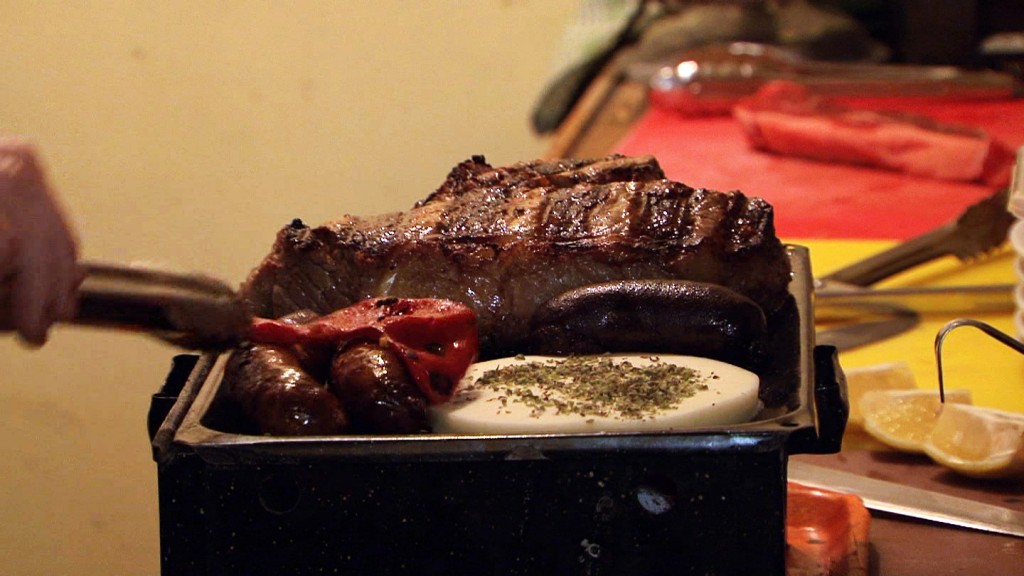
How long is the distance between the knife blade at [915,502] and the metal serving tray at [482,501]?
0.47 m

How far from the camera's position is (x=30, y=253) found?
3.95 ft

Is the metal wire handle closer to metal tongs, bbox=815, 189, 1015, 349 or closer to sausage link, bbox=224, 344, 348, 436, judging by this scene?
metal tongs, bbox=815, 189, 1015, 349

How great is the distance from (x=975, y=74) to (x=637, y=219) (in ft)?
12.4

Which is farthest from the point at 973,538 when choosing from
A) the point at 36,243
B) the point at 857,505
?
the point at 36,243

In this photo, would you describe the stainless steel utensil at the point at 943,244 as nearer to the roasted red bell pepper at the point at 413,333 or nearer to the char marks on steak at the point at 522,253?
the char marks on steak at the point at 522,253

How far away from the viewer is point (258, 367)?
1480 millimetres

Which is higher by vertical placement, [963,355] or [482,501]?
[482,501]

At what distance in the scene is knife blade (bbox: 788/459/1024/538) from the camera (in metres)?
1.77

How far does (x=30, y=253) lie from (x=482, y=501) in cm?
51

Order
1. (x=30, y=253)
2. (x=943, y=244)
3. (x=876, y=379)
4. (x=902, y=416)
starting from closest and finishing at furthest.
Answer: (x=30, y=253) < (x=902, y=416) < (x=876, y=379) < (x=943, y=244)

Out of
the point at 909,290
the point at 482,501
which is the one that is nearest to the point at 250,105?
the point at 909,290

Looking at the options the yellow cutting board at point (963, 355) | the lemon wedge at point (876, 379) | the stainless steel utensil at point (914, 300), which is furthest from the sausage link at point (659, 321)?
the stainless steel utensil at point (914, 300)

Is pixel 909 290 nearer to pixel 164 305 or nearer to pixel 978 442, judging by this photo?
pixel 978 442

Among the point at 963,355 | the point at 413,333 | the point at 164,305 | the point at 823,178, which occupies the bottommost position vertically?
the point at 963,355
